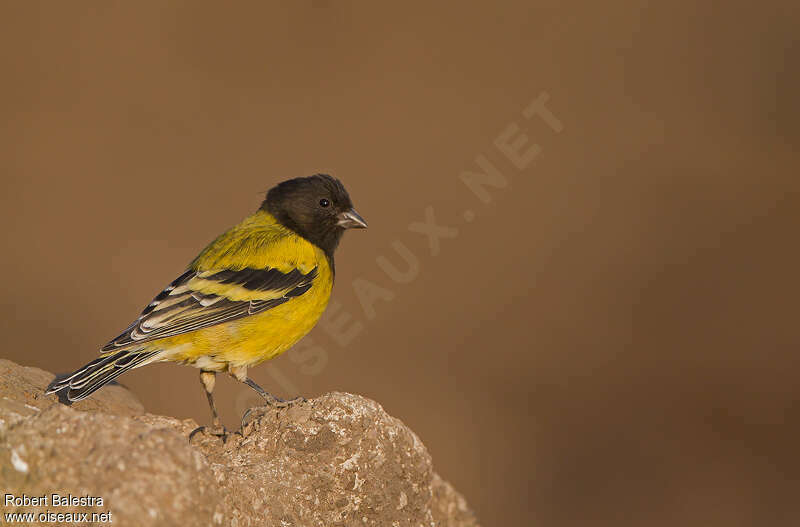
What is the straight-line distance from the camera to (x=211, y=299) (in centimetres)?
664

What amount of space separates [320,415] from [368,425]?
311 mm

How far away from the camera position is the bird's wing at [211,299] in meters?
6.36

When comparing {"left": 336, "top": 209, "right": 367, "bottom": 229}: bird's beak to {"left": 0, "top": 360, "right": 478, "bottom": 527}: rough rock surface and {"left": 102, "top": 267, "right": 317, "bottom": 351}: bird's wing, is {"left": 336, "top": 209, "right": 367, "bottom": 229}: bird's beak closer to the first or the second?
{"left": 102, "top": 267, "right": 317, "bottom": 351}: bird's wing

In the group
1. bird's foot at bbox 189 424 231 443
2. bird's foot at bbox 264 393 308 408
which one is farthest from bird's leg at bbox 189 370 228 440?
bird's foot at bbox 264 393 308 408

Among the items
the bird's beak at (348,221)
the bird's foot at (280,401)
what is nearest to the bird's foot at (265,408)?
the bird's foot at (280,401)

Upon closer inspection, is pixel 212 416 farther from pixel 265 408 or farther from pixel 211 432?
pixel 265 408

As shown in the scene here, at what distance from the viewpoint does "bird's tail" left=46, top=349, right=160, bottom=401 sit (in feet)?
19.5

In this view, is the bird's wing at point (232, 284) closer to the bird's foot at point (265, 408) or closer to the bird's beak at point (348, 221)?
the bird's beak at point (348, 221)

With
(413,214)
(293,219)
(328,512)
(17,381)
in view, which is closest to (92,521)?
(328,512)

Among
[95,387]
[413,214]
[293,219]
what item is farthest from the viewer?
[413,214]

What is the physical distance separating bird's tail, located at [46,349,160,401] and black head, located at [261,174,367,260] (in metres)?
1.81

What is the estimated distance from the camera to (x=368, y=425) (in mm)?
5789

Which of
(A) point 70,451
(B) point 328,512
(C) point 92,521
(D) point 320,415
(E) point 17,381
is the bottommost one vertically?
(B) point 328,512

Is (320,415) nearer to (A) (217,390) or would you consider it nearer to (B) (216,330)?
(B) (216,330)
